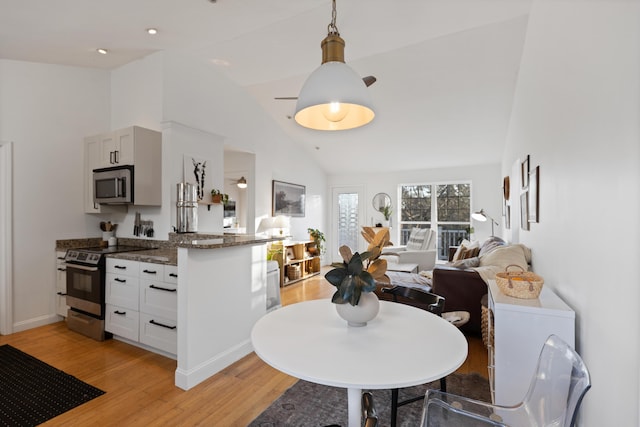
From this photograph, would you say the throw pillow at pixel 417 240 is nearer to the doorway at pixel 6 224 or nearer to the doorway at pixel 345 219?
A: the doorway at pixel 345 219

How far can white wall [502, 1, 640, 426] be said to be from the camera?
990 mm

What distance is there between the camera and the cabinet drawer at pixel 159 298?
8.30 feet

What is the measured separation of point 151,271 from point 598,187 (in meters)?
3.03

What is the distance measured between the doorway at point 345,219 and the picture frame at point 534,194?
4.84 meters

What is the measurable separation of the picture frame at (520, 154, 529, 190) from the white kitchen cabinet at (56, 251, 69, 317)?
4.91 m

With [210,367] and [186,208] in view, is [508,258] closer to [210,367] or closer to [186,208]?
[210,367]

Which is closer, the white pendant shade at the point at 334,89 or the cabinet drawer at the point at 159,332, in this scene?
the white pendant shade at the point at 334,89

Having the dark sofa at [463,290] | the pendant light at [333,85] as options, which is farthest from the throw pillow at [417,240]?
the pendant light at [333,85]

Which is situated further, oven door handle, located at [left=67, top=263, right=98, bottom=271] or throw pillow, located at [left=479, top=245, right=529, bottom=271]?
oven door handle, located at [left=67, top=263, right=98, bottom=271]

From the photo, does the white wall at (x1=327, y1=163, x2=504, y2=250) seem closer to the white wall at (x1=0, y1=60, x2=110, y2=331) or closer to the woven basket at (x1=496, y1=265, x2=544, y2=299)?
the woven basket at (x1=496, y1=265, x2=544, y2=299)

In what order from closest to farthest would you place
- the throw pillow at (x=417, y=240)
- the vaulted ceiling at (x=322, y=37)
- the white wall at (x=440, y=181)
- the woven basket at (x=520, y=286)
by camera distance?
the woven basket at (x=520, y=286) → the vaulted ceiling at (x=322, y=37) → the throw pillow at (x=417, y=240) → the white wall at (x=440, y=181)

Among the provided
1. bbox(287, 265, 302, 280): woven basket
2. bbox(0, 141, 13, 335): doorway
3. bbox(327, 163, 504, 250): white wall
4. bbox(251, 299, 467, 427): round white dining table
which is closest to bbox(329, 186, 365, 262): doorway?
bbox(327, 163, 504, 250): white wall

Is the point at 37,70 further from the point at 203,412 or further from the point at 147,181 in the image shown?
Answer: the point at 203,412

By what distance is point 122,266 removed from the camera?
291 cm
